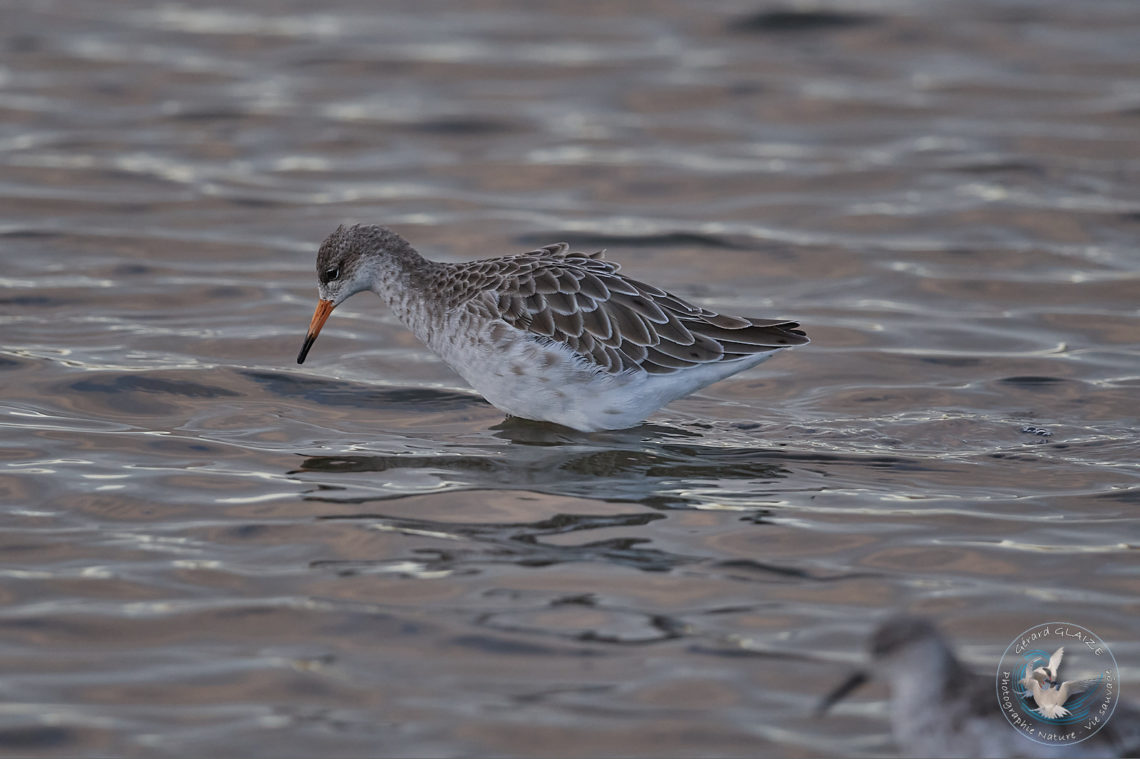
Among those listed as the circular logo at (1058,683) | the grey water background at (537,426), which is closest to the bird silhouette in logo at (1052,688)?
the circular logo at (1058,683)

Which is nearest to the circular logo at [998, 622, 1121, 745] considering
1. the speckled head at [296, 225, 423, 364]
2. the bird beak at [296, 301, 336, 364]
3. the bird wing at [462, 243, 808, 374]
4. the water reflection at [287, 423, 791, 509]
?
the water reflection at [287, 423, 791, 509]

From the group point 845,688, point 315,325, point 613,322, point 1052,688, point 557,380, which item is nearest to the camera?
point 845,688

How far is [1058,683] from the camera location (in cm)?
688

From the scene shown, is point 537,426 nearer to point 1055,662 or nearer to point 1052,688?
point 1055,662

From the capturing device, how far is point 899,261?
1472cm

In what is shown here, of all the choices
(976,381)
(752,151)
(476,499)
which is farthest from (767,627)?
(752,151)

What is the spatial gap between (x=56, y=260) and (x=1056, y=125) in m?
11.6

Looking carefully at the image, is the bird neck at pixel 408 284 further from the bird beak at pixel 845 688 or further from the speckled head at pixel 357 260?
the bird beak at pixel 845 688

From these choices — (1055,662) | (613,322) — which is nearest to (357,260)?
(613,322)

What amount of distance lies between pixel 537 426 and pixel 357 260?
6.12 feet

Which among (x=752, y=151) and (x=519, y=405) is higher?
(x=752, y=151)

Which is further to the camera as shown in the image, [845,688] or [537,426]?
[537,426]

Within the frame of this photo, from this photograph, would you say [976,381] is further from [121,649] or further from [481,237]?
[121,649]

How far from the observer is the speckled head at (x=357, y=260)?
1133 cm
